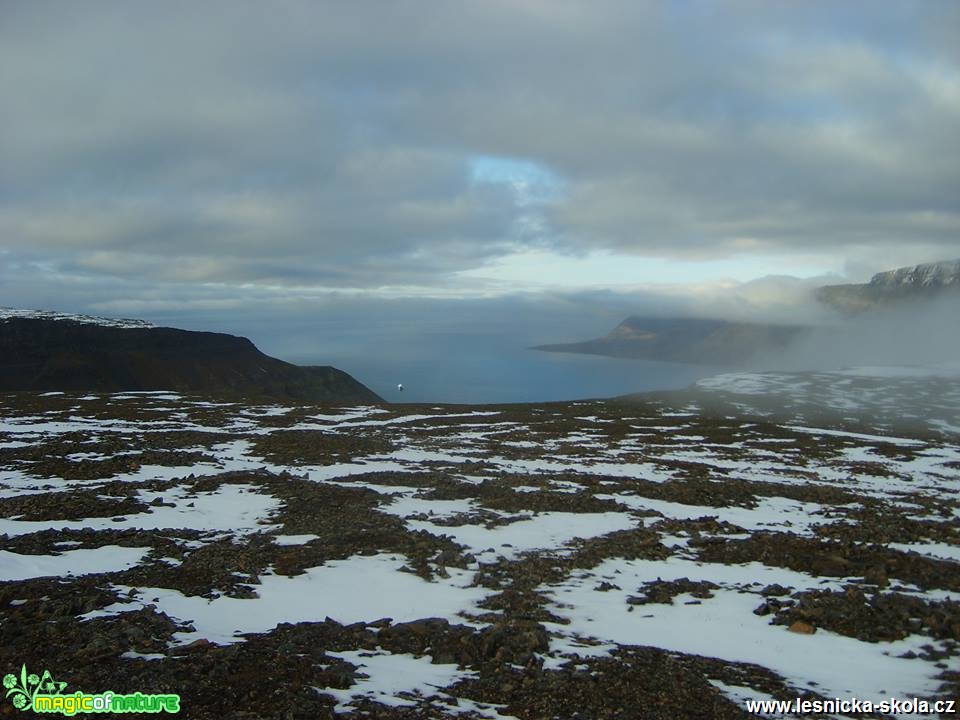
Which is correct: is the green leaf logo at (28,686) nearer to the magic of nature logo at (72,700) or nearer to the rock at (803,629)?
the magic of nature logo at (72,700)

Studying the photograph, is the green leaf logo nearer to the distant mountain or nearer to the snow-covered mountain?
the distant mountain

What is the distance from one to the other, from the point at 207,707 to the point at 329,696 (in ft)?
4.85

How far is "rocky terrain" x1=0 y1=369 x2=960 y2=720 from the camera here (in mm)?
8523

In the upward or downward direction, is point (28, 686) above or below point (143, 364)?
below

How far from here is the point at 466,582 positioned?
542 inches

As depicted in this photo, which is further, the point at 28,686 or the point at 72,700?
the point at 28,686

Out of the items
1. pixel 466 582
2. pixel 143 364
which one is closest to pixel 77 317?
pixel 143 364

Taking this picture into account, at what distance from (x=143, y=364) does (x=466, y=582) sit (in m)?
135

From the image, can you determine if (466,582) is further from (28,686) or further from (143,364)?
(143,364)

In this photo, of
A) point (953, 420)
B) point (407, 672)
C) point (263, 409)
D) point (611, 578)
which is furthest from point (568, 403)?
point (407, 672)

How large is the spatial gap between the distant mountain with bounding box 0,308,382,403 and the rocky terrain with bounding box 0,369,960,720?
8983cm

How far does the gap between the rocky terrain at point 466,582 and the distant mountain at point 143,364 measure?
8983 cm

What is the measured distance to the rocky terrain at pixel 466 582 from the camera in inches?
336

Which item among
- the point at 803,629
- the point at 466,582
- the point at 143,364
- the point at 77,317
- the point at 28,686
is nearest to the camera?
the point at 28,686
